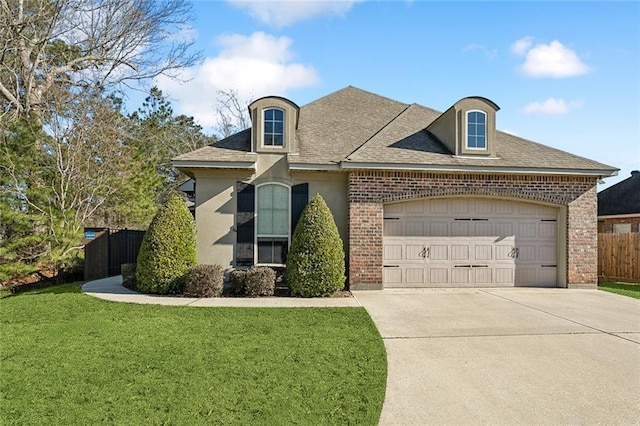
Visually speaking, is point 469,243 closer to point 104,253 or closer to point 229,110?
point 104,253

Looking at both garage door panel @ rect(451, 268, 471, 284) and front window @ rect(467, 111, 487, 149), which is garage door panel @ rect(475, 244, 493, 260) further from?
front window @ rect(467, 111, 487, 149)

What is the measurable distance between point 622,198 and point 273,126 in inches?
759

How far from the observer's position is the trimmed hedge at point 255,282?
27.8 ft

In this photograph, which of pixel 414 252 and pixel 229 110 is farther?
pixel 229 110

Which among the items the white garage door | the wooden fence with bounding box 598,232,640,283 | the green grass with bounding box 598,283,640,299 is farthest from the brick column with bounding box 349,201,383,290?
the wooden fence with bounding box 598,232,640,283

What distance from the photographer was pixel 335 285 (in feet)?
28.0

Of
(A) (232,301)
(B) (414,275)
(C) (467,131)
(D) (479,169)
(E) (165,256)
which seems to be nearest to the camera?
(A) (232,301)

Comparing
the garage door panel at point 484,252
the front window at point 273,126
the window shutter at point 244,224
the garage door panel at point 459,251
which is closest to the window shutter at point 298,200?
the window shutter at point 244,224

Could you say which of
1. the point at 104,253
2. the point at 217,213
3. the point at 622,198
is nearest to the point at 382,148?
the point at 217,213

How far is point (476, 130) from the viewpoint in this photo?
33.4 feet

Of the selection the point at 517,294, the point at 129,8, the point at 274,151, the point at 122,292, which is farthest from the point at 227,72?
the point at 517,294

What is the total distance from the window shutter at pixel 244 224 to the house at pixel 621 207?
1815cm

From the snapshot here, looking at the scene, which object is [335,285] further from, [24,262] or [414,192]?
[24,262]

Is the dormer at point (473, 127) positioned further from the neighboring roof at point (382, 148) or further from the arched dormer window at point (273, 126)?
the arched dormer window at point (273, 126)
